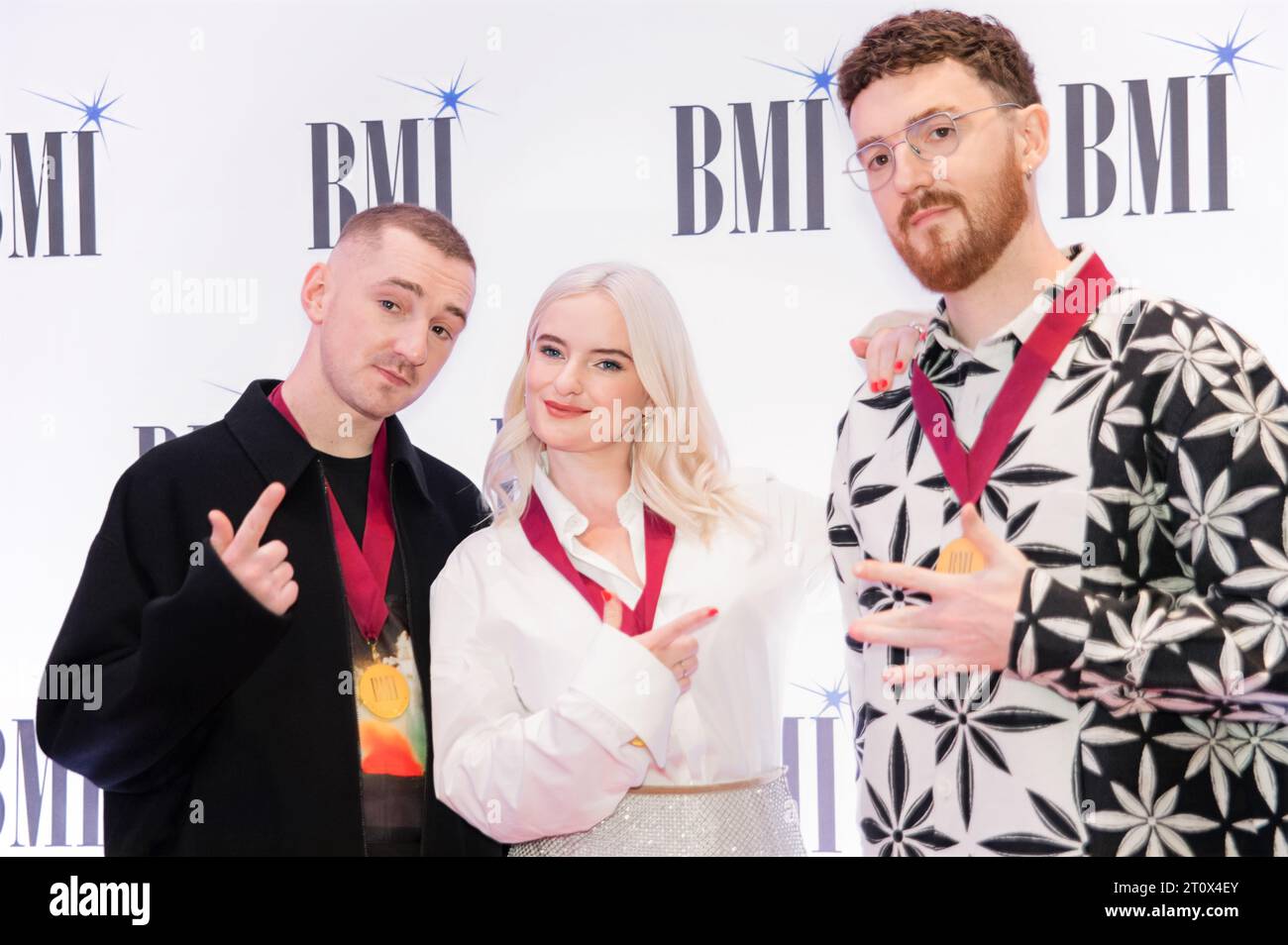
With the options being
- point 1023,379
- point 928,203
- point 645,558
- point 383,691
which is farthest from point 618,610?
point 928,203

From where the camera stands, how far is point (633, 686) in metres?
2.42

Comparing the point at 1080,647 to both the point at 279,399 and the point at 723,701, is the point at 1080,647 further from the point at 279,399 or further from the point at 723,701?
the point at 279,399

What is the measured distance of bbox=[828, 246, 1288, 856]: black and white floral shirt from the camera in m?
2.21

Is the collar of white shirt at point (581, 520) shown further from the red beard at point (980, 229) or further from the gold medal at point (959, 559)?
the red beard at point (980, 229)

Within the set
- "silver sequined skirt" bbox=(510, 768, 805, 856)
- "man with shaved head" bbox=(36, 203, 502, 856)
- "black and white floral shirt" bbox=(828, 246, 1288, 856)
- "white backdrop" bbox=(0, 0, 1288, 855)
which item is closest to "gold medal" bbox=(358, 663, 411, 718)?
"man with shaved head" bbox=(36, 203, 502, 856)

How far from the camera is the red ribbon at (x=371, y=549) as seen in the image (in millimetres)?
2689

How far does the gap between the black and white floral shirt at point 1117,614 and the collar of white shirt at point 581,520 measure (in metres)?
0.52

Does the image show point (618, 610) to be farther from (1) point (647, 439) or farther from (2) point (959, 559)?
(2) point (959, 559)

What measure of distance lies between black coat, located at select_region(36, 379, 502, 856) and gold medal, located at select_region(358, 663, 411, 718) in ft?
0.12

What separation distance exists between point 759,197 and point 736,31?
15.3 inches

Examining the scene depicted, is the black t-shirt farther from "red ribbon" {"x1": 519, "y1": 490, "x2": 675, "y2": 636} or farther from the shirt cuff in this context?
the shirt cuff
